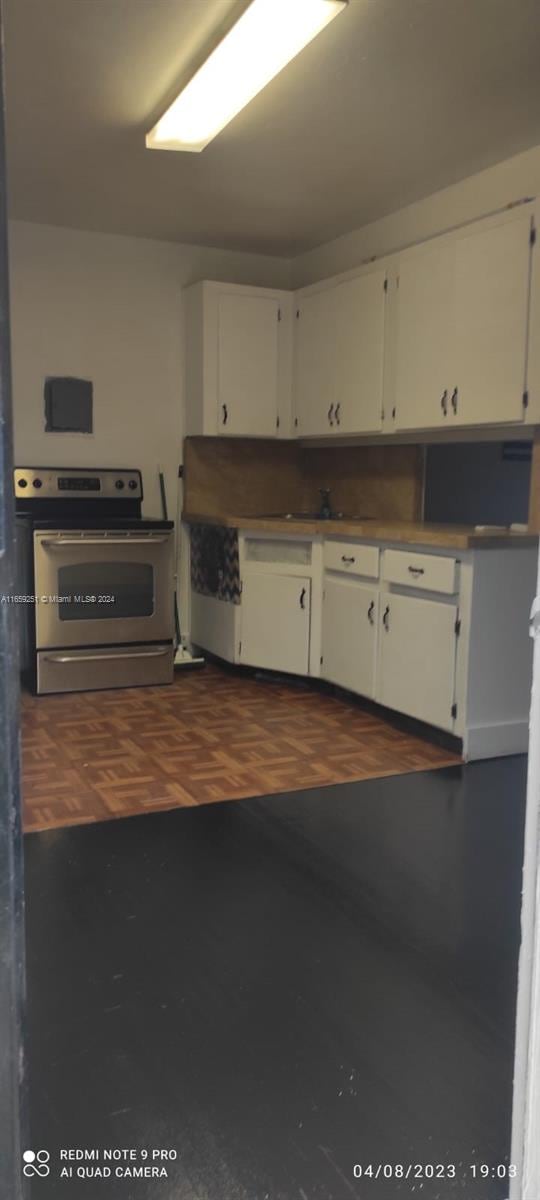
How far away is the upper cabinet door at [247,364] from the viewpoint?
464cm

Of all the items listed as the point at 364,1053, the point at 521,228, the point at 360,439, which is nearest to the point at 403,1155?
the point at 364,1053

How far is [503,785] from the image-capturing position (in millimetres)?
3037

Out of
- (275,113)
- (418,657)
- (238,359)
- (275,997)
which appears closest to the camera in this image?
(275,997)

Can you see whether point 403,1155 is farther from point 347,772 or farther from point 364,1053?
point 347,772

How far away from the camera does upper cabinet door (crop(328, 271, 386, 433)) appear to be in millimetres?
4066

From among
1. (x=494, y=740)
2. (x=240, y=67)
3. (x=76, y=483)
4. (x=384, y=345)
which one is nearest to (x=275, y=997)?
(x=494, y=740)

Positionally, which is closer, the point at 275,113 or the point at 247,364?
the point at 275,113

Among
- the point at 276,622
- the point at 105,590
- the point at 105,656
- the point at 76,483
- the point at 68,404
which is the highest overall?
the point at 68,404

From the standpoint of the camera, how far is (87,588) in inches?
168

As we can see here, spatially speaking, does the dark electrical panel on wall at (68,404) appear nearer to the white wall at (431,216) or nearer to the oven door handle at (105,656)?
the oven door handle at (105,656)

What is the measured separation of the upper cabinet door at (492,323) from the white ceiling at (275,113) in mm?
367

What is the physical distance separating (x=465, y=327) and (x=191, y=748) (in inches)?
75.3

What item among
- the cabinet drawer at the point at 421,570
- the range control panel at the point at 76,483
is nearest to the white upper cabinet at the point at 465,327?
the cabinet drawer at the point at 421,570

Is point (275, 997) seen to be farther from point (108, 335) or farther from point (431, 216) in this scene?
point (108, 335)
